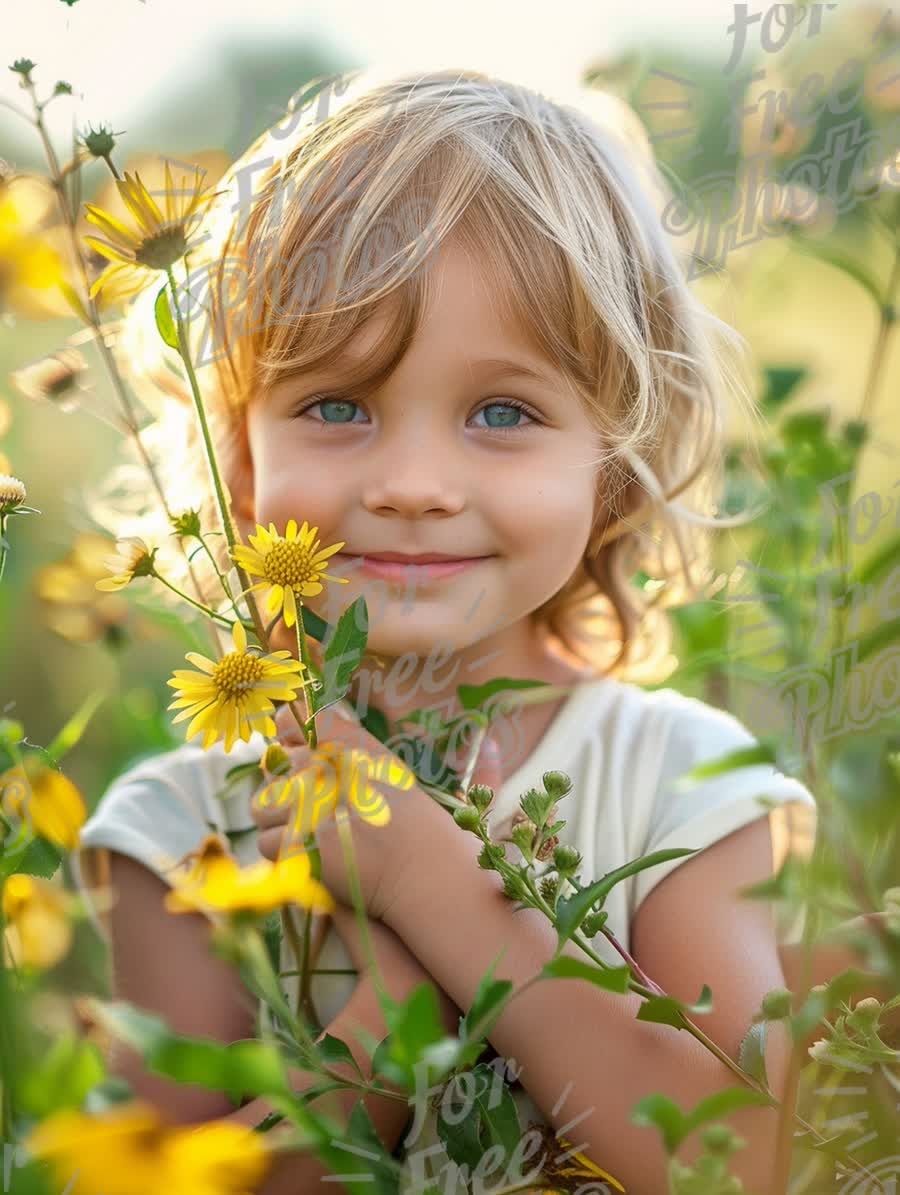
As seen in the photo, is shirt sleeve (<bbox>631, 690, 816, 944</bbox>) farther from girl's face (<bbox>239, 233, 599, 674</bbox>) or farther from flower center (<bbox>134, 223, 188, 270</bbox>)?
flower center (<bbox>134, 223, 188, 270</bbox>)

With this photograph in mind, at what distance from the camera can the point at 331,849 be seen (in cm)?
75

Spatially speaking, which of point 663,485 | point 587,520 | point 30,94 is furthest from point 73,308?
point 663,485

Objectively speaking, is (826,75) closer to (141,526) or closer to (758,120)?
(758,120)

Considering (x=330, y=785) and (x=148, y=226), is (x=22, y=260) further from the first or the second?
(x=330, y=785)

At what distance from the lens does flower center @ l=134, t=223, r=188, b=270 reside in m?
0.63

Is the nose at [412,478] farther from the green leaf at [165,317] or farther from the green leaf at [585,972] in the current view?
the green leaf at [585,972]

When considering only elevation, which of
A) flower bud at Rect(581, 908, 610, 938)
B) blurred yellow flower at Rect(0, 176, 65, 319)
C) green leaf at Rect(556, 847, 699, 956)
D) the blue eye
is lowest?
flower bud at Rect(581, 908, 610, 938)

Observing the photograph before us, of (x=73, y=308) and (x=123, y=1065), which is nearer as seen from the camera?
(x=73, y=308)

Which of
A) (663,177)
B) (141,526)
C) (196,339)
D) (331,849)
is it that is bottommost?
(331,849)

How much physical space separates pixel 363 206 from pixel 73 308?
0.18m

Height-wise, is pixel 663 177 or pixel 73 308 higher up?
pixel 663 177

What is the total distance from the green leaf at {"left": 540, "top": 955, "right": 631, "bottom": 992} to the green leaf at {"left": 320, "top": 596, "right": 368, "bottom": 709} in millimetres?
157

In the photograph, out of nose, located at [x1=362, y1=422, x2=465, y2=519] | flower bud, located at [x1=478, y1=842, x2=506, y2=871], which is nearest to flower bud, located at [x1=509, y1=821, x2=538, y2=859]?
flower bud, located at [x1=478, y1=842, x2=506, y2=871]

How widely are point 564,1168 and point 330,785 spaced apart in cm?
28
